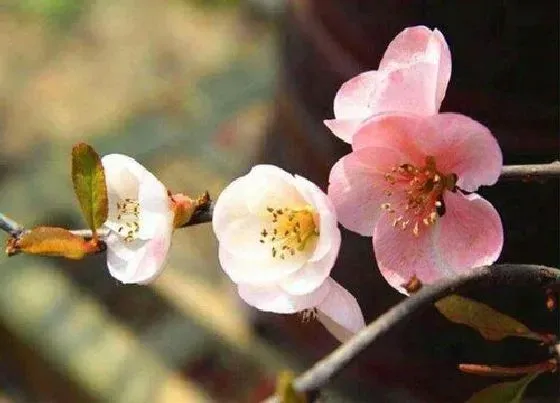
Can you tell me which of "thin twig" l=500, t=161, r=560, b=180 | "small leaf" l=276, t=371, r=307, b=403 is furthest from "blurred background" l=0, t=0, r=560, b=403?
"small leaf" l=276, t=371, r=307, b=403

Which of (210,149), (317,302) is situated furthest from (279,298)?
(210,149)

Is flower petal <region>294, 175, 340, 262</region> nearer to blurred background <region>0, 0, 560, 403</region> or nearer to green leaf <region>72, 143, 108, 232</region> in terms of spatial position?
green leaf <region>72, 143, 108, 232</region>

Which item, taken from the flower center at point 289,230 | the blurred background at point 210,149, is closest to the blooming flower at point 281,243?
the flower center at point 289,230

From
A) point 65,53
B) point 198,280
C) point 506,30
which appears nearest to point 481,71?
point 506,30

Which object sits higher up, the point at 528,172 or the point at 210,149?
the point at 528,172

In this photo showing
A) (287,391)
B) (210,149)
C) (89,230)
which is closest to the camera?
(287,391)

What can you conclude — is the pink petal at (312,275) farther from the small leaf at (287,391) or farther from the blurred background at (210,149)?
the blurred background at (210,149)

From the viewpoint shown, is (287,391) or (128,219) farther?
(128,219)

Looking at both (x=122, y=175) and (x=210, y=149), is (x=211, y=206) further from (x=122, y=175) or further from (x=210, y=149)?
(x=210, y=149)

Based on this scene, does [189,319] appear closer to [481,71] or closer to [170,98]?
[170,98]

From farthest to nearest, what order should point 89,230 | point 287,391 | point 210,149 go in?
1. point 210,149
2. point 89,230
3. point 287,391
